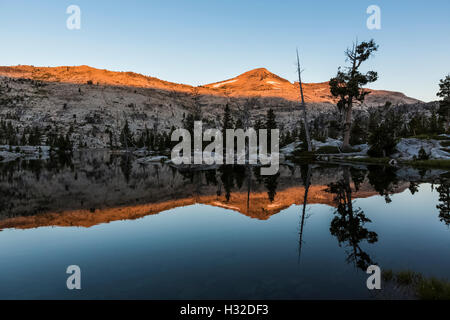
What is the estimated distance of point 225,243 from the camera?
10.3m

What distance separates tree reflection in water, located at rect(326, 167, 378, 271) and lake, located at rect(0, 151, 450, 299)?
5cm

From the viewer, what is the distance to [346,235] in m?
10.5

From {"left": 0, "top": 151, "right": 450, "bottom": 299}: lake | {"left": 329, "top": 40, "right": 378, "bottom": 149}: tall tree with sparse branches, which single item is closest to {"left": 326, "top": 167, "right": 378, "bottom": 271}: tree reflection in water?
{"left": 0, "top": 151, "right": 450, "bottom": 299}: lake

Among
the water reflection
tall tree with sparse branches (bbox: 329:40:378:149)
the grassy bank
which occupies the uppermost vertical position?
tall tree with sparse branches (bbox: 329:40:378:149)

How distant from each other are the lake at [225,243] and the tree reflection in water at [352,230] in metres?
0.05

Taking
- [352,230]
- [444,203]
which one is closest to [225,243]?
[352,230]

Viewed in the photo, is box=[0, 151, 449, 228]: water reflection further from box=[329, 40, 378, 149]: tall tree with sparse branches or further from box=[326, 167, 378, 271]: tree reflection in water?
box=[329, 40, 378, 149]: tall tree with sparse branches

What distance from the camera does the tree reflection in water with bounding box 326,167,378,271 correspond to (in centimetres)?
835

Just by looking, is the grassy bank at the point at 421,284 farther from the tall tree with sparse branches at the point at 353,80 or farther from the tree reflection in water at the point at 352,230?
the tall tree with sparse branches at the point at 353,80

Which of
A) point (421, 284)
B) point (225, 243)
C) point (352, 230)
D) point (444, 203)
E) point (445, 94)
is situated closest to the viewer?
point (421, 284)

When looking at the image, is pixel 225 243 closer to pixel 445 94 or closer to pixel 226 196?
pixel 226 196

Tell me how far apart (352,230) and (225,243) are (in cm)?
557

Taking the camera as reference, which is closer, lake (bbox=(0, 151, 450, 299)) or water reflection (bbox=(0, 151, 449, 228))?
lake (bbox=(0, 151, 450, 299))
